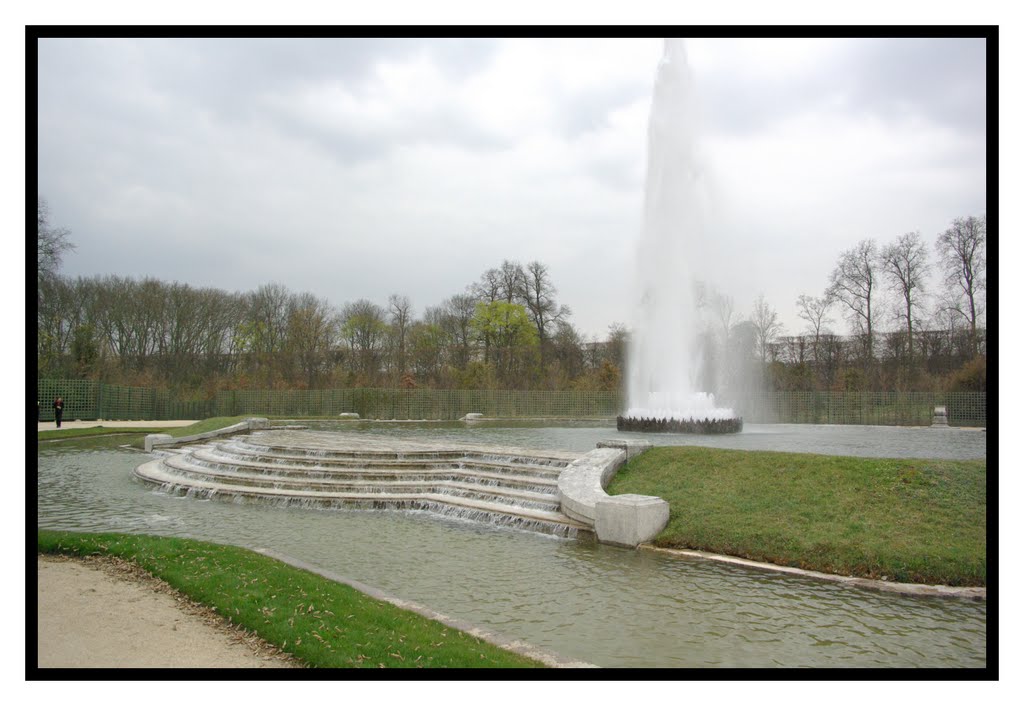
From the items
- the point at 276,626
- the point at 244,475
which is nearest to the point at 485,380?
the point at 244,475

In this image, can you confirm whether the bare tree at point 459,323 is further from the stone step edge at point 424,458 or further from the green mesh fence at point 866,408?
the stone step edge at point 424,458

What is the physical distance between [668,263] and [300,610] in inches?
878

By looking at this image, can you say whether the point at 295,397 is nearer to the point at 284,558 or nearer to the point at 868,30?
the point at 284,558

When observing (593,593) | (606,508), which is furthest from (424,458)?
(593,593)

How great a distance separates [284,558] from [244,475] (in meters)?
8.62

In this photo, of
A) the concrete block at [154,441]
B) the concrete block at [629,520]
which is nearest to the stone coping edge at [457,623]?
the concrete block at [629,520]

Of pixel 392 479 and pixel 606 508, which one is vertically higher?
pixel 606 508

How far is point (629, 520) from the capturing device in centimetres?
1057

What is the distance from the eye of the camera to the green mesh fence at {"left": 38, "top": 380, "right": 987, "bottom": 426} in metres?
37.5

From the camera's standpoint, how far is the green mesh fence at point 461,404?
37500mm

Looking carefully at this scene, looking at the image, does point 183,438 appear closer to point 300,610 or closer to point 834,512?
point 300,610

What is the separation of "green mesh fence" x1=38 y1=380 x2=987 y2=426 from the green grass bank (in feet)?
104

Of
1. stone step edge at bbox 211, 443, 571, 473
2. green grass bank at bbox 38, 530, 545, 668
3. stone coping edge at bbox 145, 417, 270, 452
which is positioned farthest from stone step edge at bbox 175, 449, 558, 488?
green grass bank at bbox 38, 530, 545, 668

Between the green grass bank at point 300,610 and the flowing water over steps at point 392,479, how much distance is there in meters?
4.75
